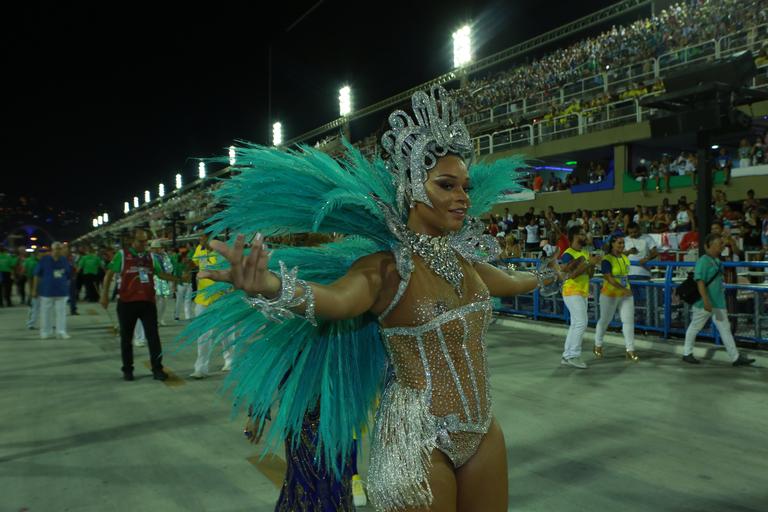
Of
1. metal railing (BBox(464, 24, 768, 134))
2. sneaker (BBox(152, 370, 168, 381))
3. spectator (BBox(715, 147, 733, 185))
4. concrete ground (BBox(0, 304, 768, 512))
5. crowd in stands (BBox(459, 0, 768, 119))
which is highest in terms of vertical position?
crowd in stands (BBox(459, 0, 768, 119))

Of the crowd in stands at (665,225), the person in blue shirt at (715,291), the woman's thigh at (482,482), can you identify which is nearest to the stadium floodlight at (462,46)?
the crowd in stands at (665,225)

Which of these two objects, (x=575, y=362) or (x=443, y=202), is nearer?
(x=443, y=202)

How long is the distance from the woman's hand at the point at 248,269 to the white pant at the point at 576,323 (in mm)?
6390

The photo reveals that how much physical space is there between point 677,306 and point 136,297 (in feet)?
24.9

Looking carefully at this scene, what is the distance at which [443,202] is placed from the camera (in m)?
2.06

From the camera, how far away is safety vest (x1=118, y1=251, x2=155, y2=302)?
273 inches

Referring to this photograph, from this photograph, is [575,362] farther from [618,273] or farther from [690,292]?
[690,292]

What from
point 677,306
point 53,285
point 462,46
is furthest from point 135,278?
point 462,46

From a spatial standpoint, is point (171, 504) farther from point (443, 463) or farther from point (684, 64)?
point (684, 64)

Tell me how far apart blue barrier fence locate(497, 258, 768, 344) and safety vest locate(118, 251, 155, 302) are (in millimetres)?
4201

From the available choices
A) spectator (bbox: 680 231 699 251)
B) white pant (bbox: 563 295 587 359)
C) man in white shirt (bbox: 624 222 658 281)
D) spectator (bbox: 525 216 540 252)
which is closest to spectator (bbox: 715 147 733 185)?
spectator (bbox: 525 216 540 252)

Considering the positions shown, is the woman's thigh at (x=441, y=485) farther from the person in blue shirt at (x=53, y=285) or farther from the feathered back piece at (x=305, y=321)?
the person in blue shirt at (x=53, y=285)

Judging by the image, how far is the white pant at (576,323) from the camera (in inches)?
290

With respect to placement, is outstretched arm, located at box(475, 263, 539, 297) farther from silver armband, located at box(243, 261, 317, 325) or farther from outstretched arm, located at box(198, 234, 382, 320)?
silver armband, located at box(243, 261, 317, 325)
